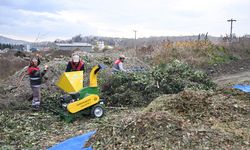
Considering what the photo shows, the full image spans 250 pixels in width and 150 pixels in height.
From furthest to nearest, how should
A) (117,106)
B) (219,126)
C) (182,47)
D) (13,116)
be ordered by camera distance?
(182,47)
(117,106)
(13,116)
(219,126)

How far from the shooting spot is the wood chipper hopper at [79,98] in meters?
8.30

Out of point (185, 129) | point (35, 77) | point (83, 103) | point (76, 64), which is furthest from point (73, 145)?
point (35, 77)

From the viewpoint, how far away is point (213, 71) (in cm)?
1786

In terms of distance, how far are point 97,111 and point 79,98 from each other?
19.9 inches

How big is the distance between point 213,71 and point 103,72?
269 inches

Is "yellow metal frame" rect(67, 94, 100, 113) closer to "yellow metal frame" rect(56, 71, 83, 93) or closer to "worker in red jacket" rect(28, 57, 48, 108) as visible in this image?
"yellow metal frame" rect(56, 71, 83, 93)

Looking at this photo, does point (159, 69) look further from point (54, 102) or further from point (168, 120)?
point (168, 120)


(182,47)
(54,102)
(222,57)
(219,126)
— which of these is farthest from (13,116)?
(222,57)

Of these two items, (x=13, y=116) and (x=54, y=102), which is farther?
(x=54, y=102)

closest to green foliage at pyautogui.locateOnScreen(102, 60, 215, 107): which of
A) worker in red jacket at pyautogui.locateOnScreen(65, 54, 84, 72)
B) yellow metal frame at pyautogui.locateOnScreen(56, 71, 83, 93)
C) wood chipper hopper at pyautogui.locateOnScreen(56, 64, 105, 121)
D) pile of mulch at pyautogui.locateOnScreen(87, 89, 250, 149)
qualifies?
worker in red jacket at pyautogui.locateOnScreen(65, 54, 84, 72)

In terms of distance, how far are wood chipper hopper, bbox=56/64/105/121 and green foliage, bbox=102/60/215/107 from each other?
1434 millimetres

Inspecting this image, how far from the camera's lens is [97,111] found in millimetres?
8492

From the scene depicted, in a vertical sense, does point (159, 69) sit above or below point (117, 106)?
above

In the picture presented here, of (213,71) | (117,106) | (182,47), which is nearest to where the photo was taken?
(117,106)
